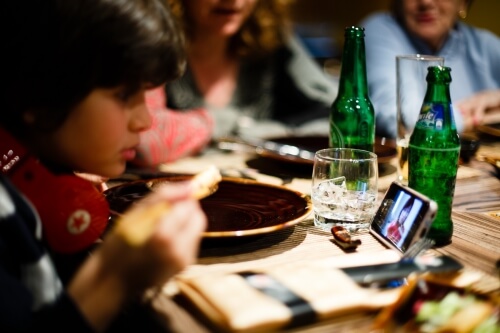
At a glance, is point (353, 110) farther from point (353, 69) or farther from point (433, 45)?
point (433, 45)

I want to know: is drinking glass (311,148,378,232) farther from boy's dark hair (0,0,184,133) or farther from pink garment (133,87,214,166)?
pink garment (133,87,214,166)

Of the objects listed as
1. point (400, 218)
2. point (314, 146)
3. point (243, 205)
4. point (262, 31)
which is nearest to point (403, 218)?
point (400, 218)

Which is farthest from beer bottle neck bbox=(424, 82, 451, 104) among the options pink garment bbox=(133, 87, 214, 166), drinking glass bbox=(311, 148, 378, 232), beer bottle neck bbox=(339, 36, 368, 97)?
pink garment bbox=(133, 87, 214, 166)

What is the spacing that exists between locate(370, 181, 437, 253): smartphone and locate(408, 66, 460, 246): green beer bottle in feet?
0.21

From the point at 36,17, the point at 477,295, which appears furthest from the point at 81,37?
the point at 477,295

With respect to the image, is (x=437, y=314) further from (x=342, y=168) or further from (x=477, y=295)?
(x=342, y=168)

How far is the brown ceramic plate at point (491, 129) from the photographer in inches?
73.9

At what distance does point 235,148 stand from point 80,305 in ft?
3.37

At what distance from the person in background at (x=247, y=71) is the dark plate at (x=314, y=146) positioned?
1.27 ft

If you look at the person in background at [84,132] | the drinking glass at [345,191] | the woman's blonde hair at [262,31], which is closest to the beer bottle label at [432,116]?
the drinking glass at [345,191]

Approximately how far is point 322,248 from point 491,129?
1131mm

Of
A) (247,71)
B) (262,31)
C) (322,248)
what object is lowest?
(322,248)

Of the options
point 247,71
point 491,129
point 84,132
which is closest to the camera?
point 84,132

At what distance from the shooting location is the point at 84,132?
875mm
